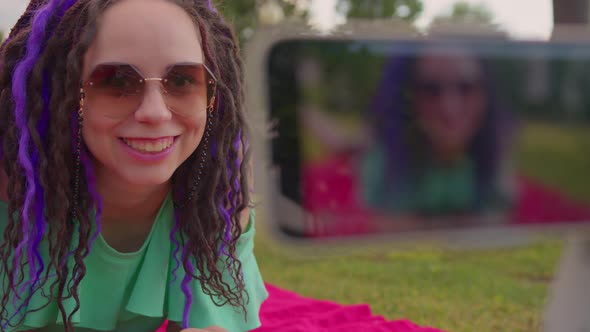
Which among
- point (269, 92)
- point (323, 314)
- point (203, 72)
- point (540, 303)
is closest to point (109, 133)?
point (203, 72)

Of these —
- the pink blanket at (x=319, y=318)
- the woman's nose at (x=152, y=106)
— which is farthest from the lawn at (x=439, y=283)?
the woman's nose at (x=152, y=106)

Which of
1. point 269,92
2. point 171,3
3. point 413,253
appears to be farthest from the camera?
point 413,253

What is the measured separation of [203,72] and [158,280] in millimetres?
627

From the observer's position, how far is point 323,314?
282 cm

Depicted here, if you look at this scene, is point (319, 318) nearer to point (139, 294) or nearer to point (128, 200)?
point (139, 294)

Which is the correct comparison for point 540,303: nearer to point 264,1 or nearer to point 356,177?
point 356,177

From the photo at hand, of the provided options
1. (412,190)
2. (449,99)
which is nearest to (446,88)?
(449,99)

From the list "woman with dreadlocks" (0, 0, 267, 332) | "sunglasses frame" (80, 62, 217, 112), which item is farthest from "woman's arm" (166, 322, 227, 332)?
"sunglasses frame" (80, 62, 217, 112)

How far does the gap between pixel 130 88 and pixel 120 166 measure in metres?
0.20

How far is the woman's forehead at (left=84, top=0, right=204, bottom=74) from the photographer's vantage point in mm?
1613

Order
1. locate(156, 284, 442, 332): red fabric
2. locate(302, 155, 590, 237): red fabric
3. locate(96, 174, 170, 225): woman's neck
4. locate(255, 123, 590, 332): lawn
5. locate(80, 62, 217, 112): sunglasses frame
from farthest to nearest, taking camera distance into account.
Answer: locate(255, 123, 590, 332): lawn
locate(156, 284, 442, 332): red fabric
locate(96, 174, 170, 225): woman's neck
locate(80, 62, 217, 112): sunglasses frame
locate(302, 155, 590, 237): red fabric

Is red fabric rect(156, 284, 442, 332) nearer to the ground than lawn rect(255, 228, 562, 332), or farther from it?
farther from it

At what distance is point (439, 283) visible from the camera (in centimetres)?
365

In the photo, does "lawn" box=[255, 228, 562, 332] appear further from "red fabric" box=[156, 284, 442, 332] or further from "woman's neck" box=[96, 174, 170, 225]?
"woman's neck" box=[96, 174, 170, 225]
